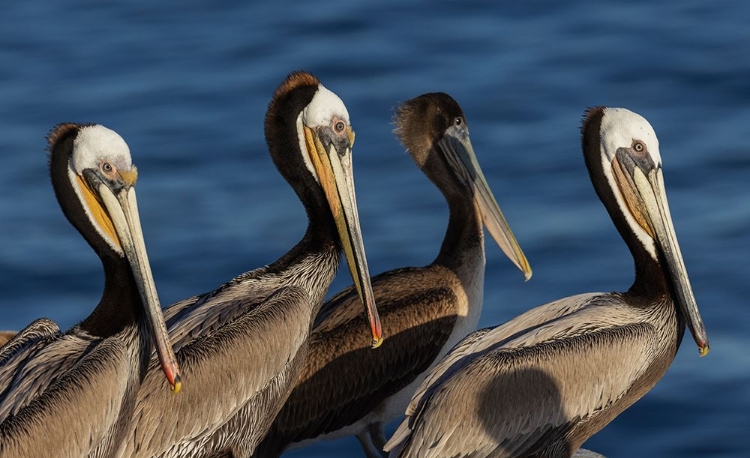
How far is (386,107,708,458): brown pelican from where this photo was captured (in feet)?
27.2

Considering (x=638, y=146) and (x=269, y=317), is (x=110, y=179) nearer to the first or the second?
(x=269, y=317)

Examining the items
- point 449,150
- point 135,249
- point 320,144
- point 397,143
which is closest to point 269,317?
A: point 135,249

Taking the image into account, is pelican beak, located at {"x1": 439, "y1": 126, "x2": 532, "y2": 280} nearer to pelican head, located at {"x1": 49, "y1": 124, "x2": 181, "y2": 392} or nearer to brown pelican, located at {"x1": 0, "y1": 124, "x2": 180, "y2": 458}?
brown pelican, located at {"x1": 0, "y1": 124, "x2": 180, "y2": 458}

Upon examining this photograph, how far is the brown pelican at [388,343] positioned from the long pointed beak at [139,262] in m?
1.56

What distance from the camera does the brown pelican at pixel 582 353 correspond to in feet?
27.2

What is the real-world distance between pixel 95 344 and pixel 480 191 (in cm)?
303

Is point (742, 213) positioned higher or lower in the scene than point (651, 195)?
lower

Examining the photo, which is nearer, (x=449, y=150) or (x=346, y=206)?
(x=346, y=206)

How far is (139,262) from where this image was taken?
784cm

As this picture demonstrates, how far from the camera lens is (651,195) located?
8.82m

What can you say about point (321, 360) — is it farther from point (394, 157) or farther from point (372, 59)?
point (372, 59)

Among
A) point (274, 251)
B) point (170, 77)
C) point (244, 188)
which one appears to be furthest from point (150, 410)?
point (170, 77)

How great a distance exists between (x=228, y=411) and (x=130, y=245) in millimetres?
1093

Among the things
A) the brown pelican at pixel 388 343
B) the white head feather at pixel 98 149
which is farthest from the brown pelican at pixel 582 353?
the white head feather at pixel 98 149
